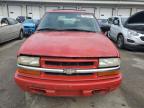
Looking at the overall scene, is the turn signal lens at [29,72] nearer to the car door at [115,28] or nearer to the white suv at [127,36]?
the white suv at [127,36]

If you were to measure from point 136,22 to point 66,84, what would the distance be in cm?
817

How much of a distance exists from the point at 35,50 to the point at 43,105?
1.10 meters

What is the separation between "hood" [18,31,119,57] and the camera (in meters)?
3.16

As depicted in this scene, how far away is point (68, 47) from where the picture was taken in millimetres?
3289

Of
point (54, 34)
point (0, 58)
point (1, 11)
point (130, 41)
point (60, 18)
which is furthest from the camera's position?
point (1, 11)

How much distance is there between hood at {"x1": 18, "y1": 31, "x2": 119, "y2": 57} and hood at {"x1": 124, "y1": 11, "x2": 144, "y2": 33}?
600 centimetres

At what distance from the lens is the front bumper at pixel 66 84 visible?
309cm

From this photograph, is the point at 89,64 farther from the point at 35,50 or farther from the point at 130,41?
the point at 130,41

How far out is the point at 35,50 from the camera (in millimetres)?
3244

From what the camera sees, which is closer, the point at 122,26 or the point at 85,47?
the point at 85,47

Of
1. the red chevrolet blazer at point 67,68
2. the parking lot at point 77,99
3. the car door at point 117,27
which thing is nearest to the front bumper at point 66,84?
the red chevrolet blazer at point 67,68

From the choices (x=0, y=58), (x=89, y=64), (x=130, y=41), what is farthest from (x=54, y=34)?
(x=130, y=41)

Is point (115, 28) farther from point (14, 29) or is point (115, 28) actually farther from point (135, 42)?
point (14, 29)

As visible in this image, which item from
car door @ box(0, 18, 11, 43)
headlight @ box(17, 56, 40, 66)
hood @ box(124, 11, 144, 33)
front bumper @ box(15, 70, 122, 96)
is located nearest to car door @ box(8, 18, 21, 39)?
car door @ box(0, 18, 11, 43)
